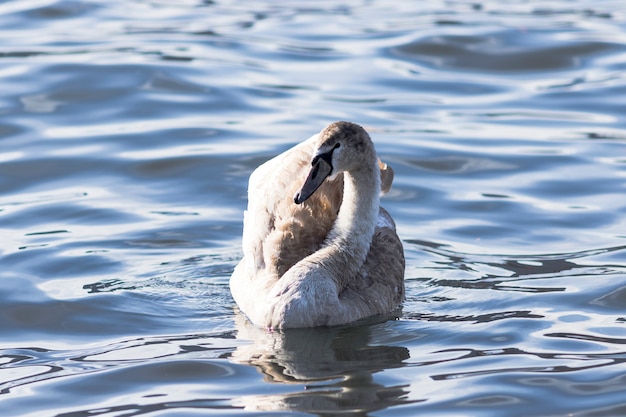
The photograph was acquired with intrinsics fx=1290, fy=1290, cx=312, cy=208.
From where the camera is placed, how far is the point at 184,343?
8.52 metres

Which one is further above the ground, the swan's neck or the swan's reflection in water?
the swan's neck

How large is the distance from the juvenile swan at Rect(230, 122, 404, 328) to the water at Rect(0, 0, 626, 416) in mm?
192

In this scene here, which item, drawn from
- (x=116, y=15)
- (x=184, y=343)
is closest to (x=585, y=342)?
(x=184, y=343)

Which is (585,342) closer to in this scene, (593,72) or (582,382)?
(582,382)

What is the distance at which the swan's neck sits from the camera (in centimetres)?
912

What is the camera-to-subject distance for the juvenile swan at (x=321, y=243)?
28.8 ft

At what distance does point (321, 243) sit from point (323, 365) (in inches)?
57.9

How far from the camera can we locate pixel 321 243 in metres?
9.42

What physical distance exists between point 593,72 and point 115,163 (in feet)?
23.4

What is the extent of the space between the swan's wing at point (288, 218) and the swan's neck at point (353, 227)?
18 cm

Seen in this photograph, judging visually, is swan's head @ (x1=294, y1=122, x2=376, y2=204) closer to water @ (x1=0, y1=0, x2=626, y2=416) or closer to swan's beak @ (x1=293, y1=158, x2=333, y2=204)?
swan's beak @ (x1=293, y1=158, x2=333, y2=204)

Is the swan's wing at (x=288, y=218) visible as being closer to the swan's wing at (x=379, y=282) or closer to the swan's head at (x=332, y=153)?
the swan's wing at (x=379, y=282)

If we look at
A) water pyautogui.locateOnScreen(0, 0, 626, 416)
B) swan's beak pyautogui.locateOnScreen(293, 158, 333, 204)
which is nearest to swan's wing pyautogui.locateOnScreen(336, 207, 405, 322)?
water pyautogui.locateOnScreen(0, 0, 626, 416)

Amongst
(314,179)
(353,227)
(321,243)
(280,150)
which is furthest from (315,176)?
(280,150)
